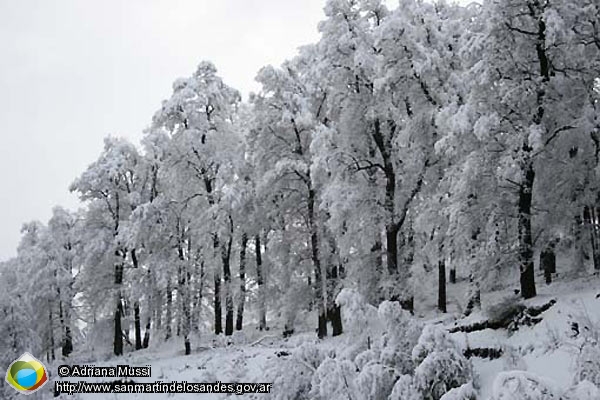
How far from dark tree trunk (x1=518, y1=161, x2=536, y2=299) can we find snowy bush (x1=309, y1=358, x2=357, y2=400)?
6.55m

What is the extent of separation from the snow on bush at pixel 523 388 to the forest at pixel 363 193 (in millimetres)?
93

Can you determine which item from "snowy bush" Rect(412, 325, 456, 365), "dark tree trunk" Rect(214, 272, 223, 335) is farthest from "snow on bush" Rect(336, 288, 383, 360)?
"dark tree trunk" Rect(214, 272, 223, 335)

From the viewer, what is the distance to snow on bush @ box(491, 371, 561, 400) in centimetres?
648

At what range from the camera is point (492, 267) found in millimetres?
13977

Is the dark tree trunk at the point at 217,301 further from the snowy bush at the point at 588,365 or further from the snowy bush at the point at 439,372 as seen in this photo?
the snowy bush at the point at 588,365

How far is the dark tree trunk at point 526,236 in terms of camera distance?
45.0ft

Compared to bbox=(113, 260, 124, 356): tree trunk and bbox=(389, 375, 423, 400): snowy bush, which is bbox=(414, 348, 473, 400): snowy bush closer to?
bbox=(389, 375, 423, 400): snowy bush

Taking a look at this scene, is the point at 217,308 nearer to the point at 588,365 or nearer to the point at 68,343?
the point at 68,343

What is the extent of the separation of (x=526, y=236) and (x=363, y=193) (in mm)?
6060

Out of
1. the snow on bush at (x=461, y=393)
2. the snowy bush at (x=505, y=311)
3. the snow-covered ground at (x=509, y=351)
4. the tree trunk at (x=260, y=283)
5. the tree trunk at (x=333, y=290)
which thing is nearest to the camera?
the snow on bush at (x=461, y=393)

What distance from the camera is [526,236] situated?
13914 millimetres

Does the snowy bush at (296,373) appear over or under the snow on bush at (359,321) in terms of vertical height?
under

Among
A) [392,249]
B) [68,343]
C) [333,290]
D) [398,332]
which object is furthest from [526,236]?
[68,343]

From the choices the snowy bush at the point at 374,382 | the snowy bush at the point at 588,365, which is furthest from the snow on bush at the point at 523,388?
the snowy bush at the point at 374,382
